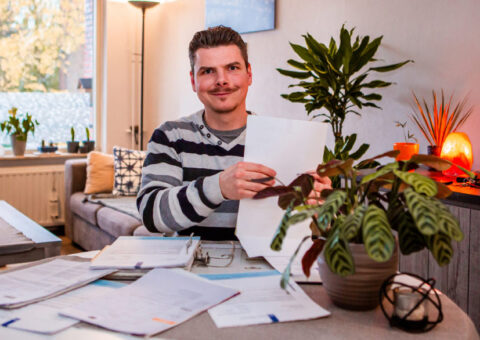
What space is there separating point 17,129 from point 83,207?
1.18 metres

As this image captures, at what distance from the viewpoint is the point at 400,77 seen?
282 cm

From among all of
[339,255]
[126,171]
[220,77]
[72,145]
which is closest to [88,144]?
[72,145]

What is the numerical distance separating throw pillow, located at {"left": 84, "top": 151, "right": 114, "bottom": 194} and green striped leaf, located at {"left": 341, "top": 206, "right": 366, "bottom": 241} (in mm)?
3578

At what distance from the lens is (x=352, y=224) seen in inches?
34.1

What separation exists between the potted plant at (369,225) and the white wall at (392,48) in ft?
5.57

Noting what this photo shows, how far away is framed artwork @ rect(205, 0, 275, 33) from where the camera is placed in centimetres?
368

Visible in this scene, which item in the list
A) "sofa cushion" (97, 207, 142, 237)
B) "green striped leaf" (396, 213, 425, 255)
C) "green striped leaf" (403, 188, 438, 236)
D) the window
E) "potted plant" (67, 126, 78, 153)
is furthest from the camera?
"potted plant" (67, 126, 78, 153)

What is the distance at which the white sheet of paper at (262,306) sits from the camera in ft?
3.10

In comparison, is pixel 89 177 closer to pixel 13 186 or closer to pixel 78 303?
pixel 13 186

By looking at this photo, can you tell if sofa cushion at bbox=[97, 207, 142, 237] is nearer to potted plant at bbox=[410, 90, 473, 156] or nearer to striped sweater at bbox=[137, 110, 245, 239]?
striped sweater at bbox=[137, 110, 245, 239]

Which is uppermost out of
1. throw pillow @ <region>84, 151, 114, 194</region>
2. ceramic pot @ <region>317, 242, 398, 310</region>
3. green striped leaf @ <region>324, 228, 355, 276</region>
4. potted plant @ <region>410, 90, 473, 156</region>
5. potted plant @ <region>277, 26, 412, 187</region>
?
potted plant @ <region>277, 26, 412, 187</region>

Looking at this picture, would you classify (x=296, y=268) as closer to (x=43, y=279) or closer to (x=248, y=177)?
(x=248, y=177)

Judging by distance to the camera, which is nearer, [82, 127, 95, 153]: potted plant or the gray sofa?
the gray sofa

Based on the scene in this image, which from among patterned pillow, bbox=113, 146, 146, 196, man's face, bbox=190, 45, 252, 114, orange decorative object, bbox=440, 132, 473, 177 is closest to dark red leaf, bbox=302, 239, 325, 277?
man's face, bbox=190, 45, 252, 114
